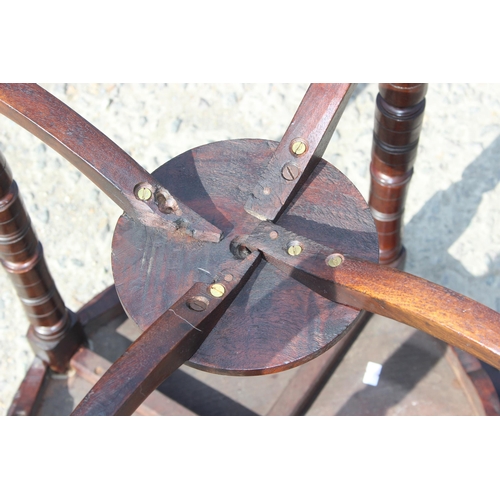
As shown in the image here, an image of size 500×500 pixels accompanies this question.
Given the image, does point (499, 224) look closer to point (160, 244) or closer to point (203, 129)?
point (203, 129)

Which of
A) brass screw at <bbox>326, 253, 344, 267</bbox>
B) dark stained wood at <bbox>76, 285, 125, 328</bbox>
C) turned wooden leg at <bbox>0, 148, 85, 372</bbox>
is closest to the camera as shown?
brass screw at <bbox>326, 253, 344, 267</bbox>

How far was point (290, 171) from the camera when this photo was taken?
1.29 metres

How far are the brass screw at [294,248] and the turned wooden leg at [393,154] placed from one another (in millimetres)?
596

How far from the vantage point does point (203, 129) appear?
117 inches

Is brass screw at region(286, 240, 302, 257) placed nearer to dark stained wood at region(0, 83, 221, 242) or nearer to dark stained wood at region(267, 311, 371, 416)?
dark stained wood at region(0, 83, 221, 242)

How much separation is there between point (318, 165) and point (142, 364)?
53 centimetres

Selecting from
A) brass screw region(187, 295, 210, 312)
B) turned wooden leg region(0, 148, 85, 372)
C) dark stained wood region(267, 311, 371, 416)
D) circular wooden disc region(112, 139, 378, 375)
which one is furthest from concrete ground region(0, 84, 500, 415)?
brass screw region(187, 295, 210, 312)

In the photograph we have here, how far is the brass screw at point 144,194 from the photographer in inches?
49.1

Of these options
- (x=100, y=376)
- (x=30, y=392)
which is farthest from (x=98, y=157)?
(x=30, y=392)

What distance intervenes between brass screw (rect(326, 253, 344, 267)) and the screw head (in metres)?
0.19

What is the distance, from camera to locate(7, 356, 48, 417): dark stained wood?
6.94ft

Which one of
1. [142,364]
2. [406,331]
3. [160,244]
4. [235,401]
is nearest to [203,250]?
[160,244]

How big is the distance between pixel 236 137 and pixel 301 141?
1672mm

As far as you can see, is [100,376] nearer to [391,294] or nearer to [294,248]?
[294,248]
